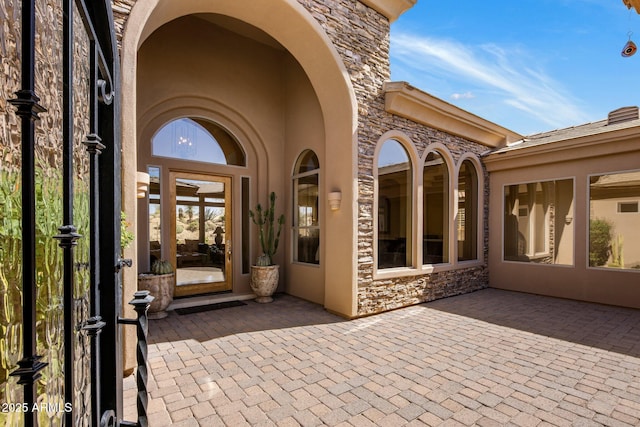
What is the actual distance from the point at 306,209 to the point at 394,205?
73.0 inches

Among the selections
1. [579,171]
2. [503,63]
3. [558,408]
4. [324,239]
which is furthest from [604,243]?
[503,63]

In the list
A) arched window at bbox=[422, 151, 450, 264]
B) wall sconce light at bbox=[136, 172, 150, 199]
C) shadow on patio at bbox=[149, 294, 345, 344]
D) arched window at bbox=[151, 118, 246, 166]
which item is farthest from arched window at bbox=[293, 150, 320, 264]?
wall sconce light at bbox=[136, 172, 150, 199]

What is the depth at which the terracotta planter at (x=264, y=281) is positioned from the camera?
607cm

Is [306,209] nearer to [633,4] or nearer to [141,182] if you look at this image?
[141,182]

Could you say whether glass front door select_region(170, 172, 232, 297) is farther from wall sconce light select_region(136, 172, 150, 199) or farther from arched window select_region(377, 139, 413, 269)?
arched window select_region(377, 139, 413, 269)

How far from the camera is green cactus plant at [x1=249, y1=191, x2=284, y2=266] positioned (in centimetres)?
626

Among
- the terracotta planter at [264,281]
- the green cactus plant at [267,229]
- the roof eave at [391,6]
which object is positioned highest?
the roof eave at [391,6]

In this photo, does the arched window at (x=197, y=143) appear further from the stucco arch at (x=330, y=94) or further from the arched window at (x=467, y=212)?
the arched window at (x=467, y=212)

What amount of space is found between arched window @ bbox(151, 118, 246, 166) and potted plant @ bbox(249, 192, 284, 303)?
121cm

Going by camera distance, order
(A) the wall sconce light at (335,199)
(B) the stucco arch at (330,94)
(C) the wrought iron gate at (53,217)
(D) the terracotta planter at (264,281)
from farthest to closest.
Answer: (D) the terracotta planter at (264,281), (A) the wall sconce light at (335,199), (B) the stucco arch at (330,94), (C) the wrought iron gate at (53,217)

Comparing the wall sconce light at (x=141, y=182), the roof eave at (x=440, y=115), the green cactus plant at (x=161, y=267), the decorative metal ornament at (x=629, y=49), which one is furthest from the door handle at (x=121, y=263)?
the decorative metal ornament at (x=629, y=49)

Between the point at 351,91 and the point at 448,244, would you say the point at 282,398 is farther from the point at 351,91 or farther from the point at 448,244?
the point at 448,244

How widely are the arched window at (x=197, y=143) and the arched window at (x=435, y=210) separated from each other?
409cm

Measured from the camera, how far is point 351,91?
521cm
